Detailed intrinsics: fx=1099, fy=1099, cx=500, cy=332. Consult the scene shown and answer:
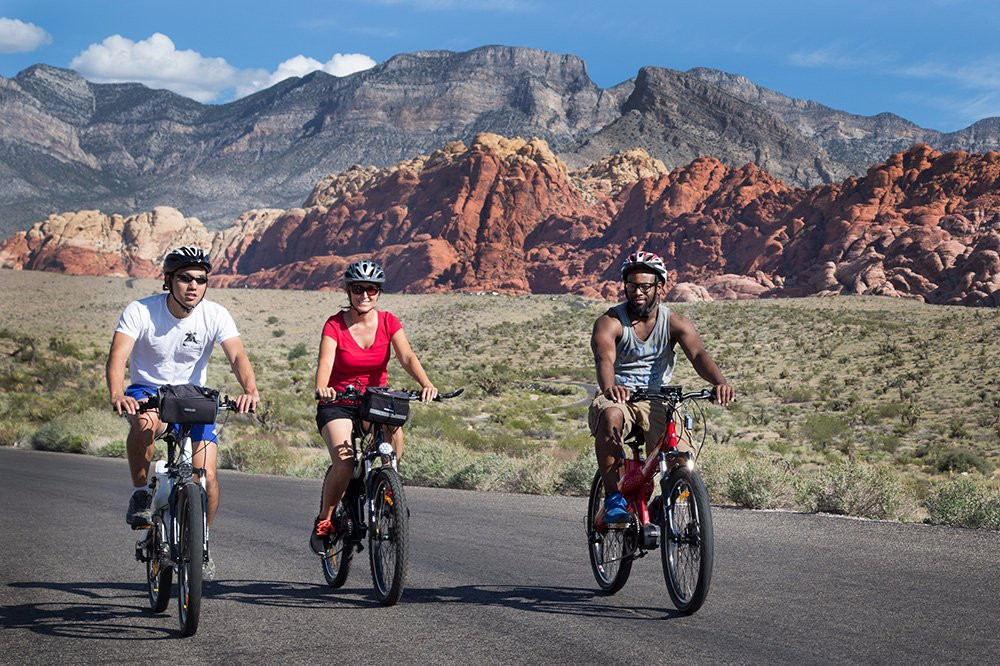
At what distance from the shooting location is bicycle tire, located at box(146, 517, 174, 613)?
6.35 metres

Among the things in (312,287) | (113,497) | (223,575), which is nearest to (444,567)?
(223,575)

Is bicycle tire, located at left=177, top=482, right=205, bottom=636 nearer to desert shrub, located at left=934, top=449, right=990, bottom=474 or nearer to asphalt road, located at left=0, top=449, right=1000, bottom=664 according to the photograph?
asphalt road, located at left=0, top=449, right=1000, bottom=664

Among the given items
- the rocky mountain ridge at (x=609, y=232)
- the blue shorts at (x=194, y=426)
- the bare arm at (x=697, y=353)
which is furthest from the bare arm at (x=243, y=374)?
the rocky mountain ridge at (x=609, y=232)

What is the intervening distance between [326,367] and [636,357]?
77.7 inches

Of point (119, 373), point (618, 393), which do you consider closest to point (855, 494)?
point (618, 393)

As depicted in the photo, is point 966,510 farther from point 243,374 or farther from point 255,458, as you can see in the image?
point 255,458

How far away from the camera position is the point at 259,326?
98062 mm

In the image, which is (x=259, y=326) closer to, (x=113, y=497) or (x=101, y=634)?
(x=113, y=497)

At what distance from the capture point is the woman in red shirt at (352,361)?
7.05 m

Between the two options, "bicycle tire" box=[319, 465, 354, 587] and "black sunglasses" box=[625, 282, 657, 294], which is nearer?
"black sunglasses" box=[625, 282, 657, 294]

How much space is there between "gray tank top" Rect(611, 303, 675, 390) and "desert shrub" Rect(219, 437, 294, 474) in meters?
13.9

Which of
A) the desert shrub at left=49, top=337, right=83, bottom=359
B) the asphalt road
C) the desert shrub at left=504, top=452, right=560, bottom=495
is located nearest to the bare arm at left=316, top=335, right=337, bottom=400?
the asphalt road

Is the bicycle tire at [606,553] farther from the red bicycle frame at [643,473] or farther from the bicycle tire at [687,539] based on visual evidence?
the bicycle tire at [687,539]

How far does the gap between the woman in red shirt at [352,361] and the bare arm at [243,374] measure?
53cm
